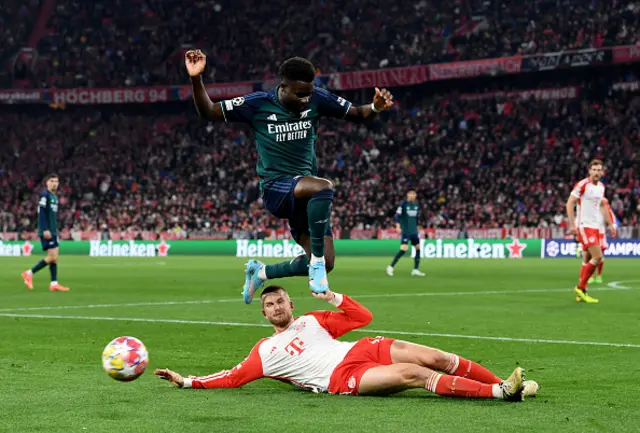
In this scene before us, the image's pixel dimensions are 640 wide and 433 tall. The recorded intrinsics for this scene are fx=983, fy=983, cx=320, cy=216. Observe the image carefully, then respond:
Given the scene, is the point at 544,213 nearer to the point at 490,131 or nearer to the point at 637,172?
the point at 637,172

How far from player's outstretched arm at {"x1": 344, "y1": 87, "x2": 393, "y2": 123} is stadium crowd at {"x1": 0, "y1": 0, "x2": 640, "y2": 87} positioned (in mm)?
38559

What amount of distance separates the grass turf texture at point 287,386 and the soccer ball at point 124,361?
19cm

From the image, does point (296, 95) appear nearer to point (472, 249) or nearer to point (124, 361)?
point (124, 361)

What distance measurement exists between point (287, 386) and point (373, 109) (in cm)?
262

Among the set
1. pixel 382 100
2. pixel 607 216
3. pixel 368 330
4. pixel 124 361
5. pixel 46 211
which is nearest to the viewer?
pixel 124 361

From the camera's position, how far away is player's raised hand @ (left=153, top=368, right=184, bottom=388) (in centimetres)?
726

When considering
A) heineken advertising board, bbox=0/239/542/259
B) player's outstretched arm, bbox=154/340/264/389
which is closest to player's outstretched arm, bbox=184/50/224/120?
player's outstretched arm, bbox=154/340/264/389

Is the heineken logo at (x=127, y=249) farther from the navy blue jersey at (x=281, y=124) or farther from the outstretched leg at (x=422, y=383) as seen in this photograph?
the outstretched leg at (x=422, y=383)

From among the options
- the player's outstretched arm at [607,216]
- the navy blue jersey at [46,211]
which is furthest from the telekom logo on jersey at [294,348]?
the navy blue jersey at [46,211]

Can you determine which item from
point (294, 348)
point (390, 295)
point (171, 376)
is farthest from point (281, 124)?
point (390, 295)

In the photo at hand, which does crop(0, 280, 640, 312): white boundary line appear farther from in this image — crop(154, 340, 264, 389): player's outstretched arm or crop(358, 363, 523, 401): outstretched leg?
crop(358, 363, 523, 401): outstretched leg

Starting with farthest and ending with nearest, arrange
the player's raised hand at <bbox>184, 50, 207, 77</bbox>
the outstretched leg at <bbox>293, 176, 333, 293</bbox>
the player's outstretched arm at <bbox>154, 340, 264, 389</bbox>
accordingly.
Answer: the outstretched leg at <bbox>293, 176, 333, 293</bbox>, the player's raised hand at <bbox>184, 50, 207, 77</bbox>, the player's outstretched arm at <bbox>154, 340, 264, 389</bbox>

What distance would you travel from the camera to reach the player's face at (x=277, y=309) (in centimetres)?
762

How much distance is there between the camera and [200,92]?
8.57 m
